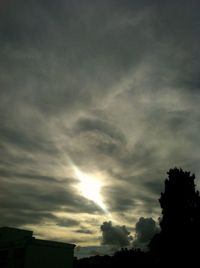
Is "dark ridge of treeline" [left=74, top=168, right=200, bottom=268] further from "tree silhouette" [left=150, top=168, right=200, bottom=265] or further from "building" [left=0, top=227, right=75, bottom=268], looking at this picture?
"building" [left=0, top=227, right=75, bottom=268]

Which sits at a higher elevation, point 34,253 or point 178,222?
point 178,222

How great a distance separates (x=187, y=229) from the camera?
1576 inches

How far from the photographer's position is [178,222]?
1619 inches

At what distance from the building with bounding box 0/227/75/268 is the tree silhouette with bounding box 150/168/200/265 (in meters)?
26.3

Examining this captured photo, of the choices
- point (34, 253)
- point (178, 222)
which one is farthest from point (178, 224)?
point (34, 253)

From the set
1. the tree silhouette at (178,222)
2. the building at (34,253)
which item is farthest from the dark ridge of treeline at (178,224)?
the building at (34,253)

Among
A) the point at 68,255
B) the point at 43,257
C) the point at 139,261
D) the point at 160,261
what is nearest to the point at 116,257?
the point at 139,261

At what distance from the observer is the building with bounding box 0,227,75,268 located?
2283 inches

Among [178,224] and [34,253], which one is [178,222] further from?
[34,253]

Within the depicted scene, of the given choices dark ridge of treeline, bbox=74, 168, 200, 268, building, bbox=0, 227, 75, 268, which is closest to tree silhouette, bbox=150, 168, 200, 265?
dark ridge of treeline, bbox=74, 168, 200, 268

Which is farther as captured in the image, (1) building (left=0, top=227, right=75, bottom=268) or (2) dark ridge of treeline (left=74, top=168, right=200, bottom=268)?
(1) building (left=0, top=227, right=75, bottom=268)

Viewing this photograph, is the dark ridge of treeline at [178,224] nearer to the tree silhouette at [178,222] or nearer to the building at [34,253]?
the tree silhouette at [178,222]

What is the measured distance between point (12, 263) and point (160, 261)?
33.4m

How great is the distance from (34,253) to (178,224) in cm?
3139
